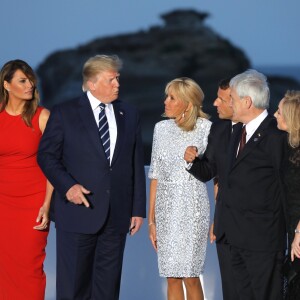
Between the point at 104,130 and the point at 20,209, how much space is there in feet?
2.11

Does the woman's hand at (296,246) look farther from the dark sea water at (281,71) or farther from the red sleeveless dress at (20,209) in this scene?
the dark sea water at (281,71)

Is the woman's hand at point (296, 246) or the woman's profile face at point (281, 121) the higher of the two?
the woman's profile face at point (281, 121)

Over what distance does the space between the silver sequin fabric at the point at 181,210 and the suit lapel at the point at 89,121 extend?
Answer: 1.65 feet

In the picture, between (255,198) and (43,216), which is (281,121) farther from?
(43,216)

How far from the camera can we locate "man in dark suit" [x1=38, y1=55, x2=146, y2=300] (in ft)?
13.9

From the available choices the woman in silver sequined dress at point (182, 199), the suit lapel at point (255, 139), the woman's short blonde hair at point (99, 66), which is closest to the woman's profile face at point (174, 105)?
the woman in silver sequined dress at point (182, 199)

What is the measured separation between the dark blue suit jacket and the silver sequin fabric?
0.33 metres

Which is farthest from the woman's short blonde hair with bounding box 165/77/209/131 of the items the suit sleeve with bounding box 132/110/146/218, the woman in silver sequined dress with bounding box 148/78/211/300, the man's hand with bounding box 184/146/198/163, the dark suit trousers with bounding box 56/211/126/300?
the dark suit trousers with bounding box 56/211/126/300

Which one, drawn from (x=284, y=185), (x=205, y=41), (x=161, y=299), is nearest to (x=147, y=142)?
(x=205, y=41)

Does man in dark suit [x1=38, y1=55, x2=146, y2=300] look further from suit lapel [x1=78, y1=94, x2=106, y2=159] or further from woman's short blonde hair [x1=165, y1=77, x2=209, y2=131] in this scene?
woman's short blonde hair [x1=165, y1=77, x2=209, y2=131]

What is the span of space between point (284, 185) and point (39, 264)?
1.36 metres

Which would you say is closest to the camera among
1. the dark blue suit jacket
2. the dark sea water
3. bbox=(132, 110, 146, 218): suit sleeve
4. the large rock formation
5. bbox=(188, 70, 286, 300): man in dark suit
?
bbox=(188, 70, 286, 300): man in dark suit

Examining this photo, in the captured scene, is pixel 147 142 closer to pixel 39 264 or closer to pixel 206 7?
pixel 206 7

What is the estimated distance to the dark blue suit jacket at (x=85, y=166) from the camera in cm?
422
